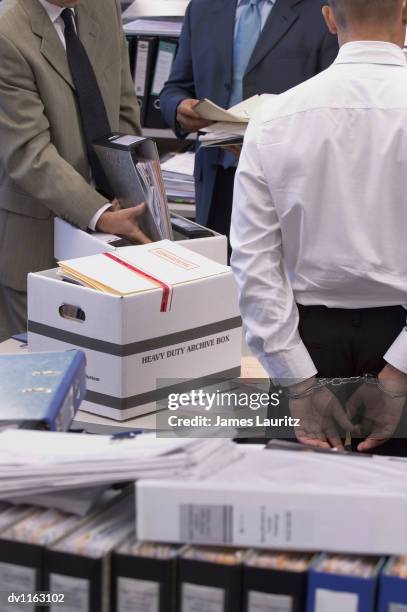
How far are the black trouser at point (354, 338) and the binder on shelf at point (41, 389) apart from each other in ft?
1.74

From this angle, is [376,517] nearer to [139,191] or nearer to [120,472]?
[120,472]

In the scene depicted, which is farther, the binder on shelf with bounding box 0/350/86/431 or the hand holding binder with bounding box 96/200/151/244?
the hand holding binder with bounding box 96/200/151/244

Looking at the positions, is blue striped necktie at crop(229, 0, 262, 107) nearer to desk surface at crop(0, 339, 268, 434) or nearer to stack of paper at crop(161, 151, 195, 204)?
stack of paper at crop(161, 151, 195, 204)

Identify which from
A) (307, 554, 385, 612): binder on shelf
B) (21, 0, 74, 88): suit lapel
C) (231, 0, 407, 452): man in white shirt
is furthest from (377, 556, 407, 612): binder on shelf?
(21, 0, 74, 88): suit lapel

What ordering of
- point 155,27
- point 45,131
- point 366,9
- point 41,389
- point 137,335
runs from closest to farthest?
point 41,389, point 366,9, point 137,335, point 45,131, point 155,27

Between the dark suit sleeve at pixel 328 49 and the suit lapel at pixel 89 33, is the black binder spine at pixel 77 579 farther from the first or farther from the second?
the dark suit sleeve at pixel 328 49

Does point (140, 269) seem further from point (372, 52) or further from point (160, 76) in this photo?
point (160, 76)

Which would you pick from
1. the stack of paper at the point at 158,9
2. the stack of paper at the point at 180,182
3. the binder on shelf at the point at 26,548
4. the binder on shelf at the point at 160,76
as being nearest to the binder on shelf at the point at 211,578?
the binder on shelf at the point at 26,548

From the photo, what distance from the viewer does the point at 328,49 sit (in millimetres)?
3105

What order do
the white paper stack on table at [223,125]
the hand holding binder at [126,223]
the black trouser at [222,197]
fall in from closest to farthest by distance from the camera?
the hand holding binder at [126,223]
the white paper stack on table at [223,125]
the black trouser at [222,197]

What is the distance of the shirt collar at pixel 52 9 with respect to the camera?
8.46ft

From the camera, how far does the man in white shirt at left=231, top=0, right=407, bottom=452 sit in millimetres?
1688

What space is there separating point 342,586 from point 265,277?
864mm

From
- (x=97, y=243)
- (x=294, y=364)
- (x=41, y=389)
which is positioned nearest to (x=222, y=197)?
(x=97, y=243)
